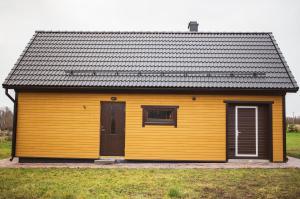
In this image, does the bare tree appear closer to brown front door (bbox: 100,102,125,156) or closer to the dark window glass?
brown front door (bbox: 100,102,125,156)

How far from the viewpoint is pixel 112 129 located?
13617 millimetres

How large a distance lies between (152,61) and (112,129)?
345 cm

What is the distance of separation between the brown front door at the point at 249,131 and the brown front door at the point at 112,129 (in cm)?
427

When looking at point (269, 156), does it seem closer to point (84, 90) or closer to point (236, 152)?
point (236, 152)

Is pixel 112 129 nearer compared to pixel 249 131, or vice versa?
pixel 249 131

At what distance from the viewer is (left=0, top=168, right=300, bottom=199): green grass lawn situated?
7973 mm

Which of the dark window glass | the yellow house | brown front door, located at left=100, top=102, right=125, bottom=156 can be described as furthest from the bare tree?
the dark window glass

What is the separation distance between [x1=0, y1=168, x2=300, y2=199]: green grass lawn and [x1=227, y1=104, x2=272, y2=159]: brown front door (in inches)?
87.3

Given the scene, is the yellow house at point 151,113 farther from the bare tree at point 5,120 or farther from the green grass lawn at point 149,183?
the bare tree at point 5,120

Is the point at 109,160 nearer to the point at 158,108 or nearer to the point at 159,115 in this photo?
the point at 159,115

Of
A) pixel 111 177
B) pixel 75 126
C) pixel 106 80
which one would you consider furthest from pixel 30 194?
pixel 106 80

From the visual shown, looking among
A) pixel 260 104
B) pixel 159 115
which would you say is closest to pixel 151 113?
pixel 159 115

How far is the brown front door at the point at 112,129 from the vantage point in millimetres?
13508

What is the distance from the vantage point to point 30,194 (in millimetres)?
7945
